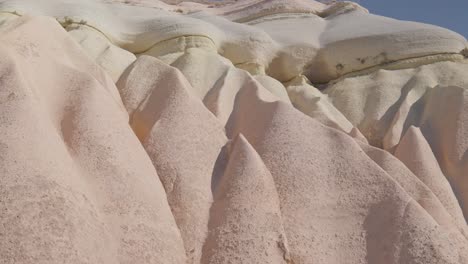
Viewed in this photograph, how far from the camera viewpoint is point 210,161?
16.2ft

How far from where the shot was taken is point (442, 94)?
6953 millimetres

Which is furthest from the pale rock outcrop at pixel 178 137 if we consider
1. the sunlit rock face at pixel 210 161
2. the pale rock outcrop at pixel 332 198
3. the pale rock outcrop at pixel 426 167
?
the pale rock outcrop at pixel 426 167

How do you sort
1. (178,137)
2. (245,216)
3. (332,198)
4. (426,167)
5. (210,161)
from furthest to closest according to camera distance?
(426,167)
(178,137)
(210,161)
(332,198)
(245,216)

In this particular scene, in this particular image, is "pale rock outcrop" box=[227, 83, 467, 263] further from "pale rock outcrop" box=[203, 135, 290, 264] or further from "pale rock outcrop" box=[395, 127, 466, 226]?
"pale rock outcrop" box=[395, 127, 466, 226]

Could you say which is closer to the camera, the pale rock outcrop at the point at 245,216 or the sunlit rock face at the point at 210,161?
the sunlit rock face at the point at 210,161

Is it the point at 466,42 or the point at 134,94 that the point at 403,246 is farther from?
the point at 466,42

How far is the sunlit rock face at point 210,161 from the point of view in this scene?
389 centimetres

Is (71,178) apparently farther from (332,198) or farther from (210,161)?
(332,198)

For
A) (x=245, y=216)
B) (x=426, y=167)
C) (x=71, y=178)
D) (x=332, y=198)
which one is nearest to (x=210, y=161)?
(x=245, y=216)

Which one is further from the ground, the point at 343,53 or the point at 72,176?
the point at 72,176

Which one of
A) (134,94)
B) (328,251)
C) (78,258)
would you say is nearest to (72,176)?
(78,258)

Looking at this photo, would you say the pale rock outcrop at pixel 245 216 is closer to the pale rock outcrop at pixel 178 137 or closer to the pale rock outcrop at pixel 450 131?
the pale rock outcrop at pixel 178 137

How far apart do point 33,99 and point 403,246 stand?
2.53 meters

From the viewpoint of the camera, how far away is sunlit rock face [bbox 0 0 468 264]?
12.8ft
